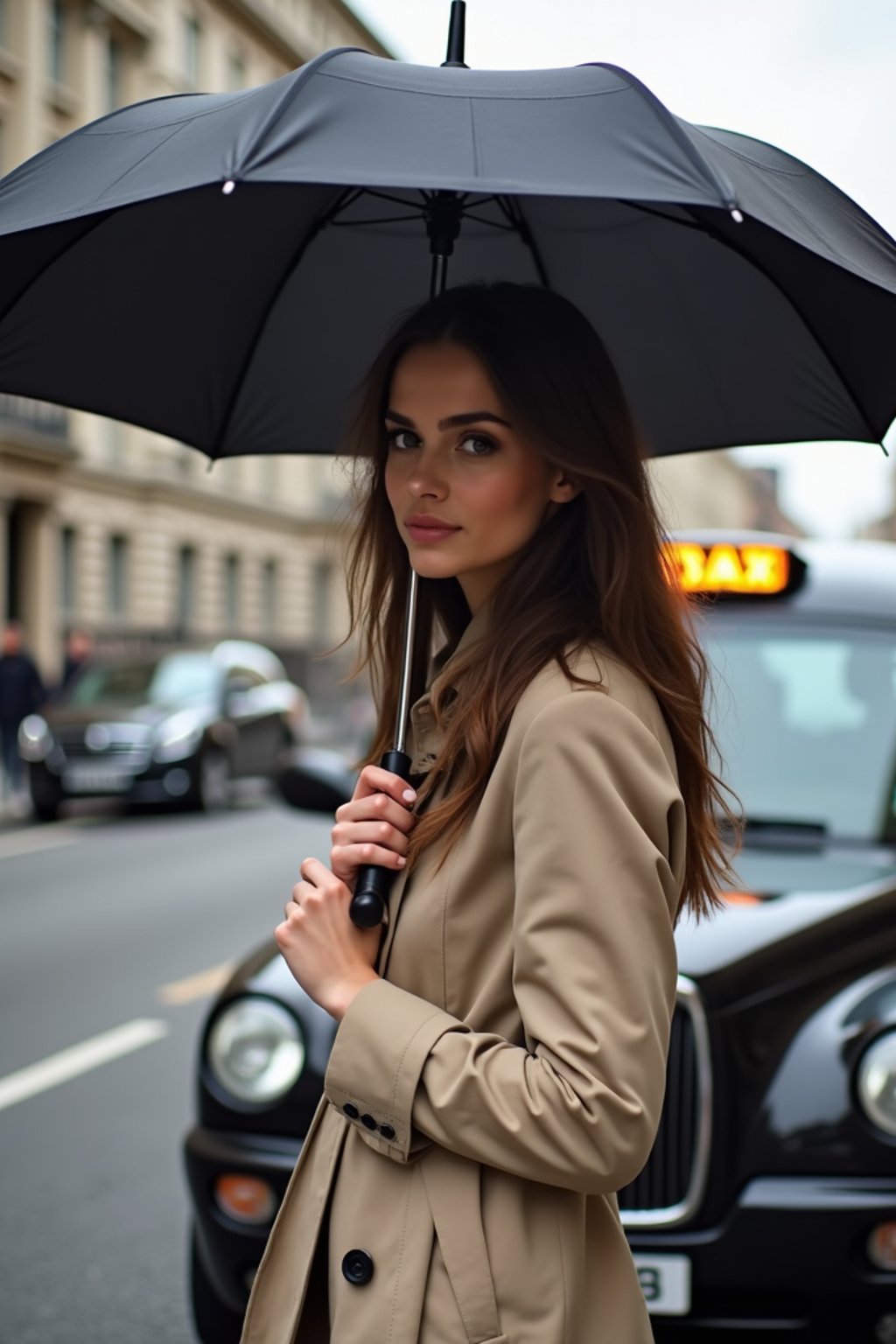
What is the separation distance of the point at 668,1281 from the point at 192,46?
3896 cm

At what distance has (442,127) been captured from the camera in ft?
5.58

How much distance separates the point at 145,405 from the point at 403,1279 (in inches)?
68.0

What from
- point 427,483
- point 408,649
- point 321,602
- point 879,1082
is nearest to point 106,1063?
point 879,1082

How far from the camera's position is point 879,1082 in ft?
9.47

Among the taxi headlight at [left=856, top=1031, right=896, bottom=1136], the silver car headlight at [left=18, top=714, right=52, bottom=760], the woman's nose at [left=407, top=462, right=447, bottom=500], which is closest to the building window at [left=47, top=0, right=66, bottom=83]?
the silver car headlight at [left=18, top=714, right=52, bottom=760]

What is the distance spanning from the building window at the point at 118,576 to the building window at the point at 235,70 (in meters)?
12.9

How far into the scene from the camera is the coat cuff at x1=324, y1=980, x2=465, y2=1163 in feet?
5.12

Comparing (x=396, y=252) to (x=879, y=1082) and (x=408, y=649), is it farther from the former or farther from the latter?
(x=879, y=1082)

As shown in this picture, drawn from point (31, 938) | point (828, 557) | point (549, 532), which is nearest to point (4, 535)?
point (31, 938)

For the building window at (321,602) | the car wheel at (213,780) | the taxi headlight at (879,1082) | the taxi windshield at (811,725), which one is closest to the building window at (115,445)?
the building window at (321,602)

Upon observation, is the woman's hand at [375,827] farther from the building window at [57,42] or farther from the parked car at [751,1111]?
the building window at [57,42]

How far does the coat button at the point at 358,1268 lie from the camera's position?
1.60m

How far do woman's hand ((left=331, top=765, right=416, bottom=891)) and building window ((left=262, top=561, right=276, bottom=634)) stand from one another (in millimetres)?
41507

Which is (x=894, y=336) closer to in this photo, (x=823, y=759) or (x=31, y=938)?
(x=823, y=759)
